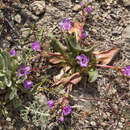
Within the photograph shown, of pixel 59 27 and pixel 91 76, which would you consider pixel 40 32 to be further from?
pixel 91 76

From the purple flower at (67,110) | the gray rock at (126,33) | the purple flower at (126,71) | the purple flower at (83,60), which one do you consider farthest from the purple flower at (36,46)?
the gray rock at (126,33)

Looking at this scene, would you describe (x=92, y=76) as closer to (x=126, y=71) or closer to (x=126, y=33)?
(x=126, y=71)

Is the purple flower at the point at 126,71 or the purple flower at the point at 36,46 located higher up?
the purple flower at the point at 36,46

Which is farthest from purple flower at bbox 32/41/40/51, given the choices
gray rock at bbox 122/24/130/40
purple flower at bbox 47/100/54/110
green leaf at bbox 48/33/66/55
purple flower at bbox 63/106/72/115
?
gray rock at bbox 122/24/130/40

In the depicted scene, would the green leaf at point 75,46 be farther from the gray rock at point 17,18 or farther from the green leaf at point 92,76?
the gray rock at point 17,18

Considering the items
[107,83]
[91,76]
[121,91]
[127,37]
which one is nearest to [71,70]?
[91,76]

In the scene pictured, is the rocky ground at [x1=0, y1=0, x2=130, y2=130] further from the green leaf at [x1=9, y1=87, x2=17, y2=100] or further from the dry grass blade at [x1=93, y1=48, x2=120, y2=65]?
the green leaf at [x1=9, y1=87, x2=17, y2=100]
